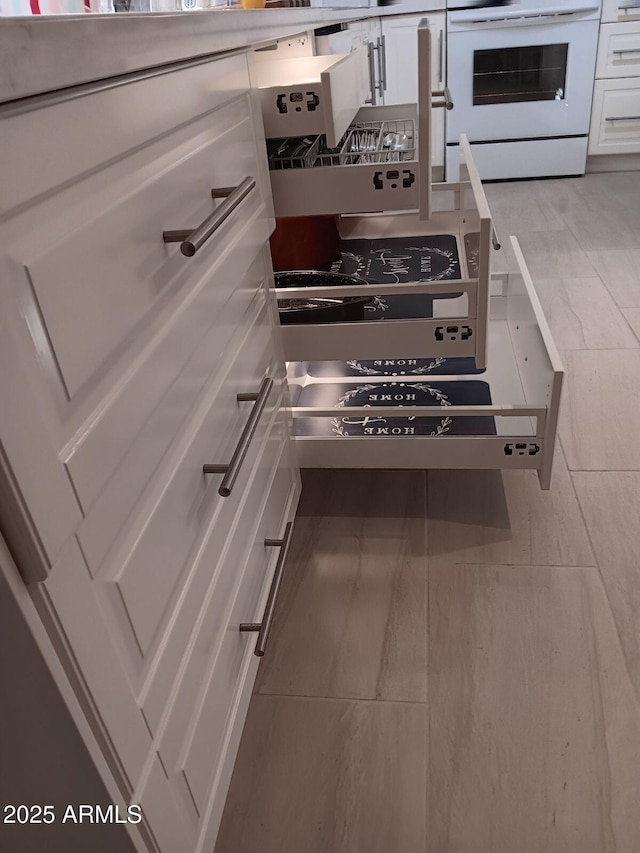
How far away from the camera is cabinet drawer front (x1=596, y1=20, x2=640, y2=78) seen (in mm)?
3381

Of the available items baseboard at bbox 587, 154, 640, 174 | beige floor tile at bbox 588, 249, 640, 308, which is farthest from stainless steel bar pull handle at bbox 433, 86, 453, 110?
baseboard at bbox 587, 154, 640, 174

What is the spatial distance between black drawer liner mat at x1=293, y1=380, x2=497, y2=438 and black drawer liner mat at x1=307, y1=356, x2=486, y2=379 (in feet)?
0.16

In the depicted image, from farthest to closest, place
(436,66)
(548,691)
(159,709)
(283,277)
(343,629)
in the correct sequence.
Answer: (436,66), (283,277), (343,629), (548,691), (159,709)

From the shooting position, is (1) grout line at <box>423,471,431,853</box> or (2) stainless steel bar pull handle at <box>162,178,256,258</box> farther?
(1) grout line at <box>423,471,431,853</box>

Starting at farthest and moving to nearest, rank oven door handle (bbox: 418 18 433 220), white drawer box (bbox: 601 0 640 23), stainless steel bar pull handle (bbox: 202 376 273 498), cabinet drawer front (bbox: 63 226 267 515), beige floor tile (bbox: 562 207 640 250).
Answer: white drawer box (bbox: 601 0 640 23) < beige floor tile (bbox: 562 207 640 250) < oven door handle (bbox: 418 18 433 220) < stainless steel bar pull handle (bbox: 202 376 273 498) < cabinet drawer front (bbox: 63 226 267 515)

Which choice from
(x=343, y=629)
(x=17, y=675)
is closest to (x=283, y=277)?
(x=343, y=629)

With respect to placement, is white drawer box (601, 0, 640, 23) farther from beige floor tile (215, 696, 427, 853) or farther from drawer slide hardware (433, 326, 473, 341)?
beige floor tile (215, 696, 427, 853)

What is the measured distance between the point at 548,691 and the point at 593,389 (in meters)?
0.98

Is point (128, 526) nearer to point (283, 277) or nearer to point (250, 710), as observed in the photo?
point (250, 710)

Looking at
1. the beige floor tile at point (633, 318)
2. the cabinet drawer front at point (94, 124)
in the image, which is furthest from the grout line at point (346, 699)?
the beige floor tile at point (633, 318)

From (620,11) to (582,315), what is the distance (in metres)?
2.09

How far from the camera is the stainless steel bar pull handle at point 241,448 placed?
741mm

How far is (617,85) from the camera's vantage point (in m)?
3.52

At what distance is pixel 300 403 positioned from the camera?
155cm
